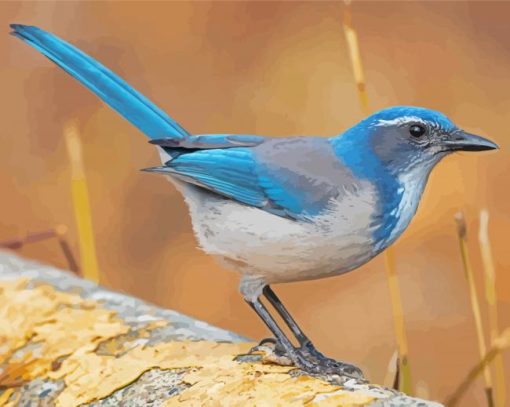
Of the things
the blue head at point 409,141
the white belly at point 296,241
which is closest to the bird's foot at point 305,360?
the white belly at point 296,241

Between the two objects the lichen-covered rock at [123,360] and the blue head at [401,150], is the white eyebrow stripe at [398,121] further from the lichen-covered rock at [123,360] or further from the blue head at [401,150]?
the lichen-covered rock at [123,360]

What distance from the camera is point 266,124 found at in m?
4.28

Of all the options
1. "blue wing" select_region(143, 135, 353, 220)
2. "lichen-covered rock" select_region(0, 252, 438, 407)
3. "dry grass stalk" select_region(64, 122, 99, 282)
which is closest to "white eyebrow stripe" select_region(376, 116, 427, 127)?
"blue wing" select_region(143, 135, 353, 220)

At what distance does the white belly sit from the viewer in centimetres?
209

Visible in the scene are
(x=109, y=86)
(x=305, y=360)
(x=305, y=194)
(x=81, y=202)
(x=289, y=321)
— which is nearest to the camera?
(x=305, y=360)

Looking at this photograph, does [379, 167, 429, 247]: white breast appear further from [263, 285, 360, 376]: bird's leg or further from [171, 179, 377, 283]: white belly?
[263, 285, 360, 376]: bird's leg

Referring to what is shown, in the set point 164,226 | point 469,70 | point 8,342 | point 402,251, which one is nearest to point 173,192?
point 164,226

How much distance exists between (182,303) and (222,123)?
0.79 meters

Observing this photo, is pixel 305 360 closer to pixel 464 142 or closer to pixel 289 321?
pixel 289 321

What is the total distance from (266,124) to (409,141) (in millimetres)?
2095

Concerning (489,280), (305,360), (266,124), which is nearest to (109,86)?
(305,360)

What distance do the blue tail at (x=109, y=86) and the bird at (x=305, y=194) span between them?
0.01 m

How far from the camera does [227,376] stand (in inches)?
78.7

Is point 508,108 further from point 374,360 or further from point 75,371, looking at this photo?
point 75,371
